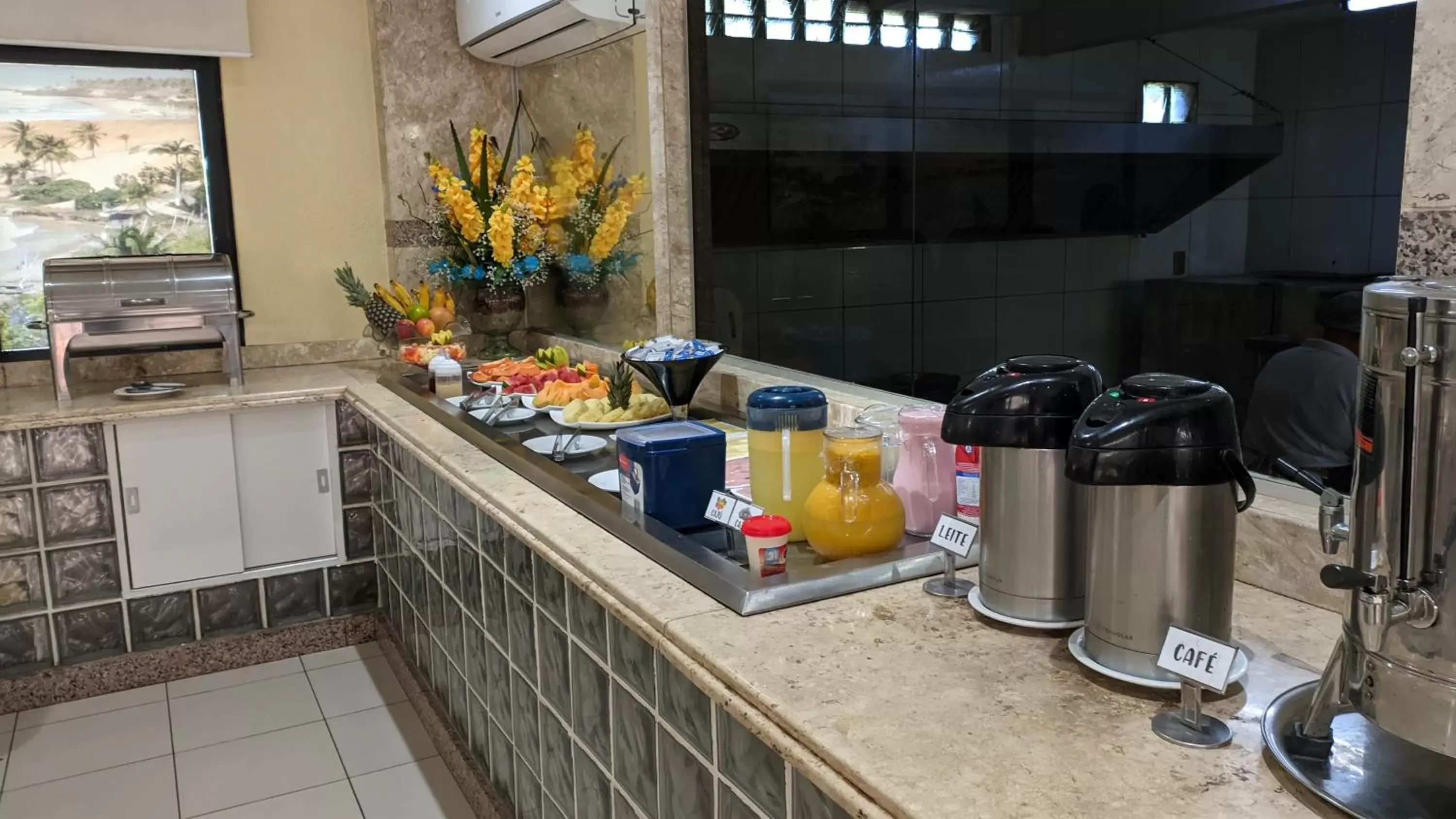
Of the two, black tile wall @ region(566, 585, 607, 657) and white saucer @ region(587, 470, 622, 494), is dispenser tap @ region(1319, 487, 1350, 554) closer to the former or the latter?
black tile wall @ region(566, 585, 607, 657)

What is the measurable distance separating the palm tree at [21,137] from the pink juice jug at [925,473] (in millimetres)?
3139

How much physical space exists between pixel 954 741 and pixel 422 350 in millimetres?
2659

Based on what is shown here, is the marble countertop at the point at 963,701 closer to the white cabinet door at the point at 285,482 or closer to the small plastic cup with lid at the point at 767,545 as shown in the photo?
the small plastic cup with lid at the point at 767,545

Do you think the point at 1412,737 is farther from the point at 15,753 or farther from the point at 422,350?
the point at 15,753

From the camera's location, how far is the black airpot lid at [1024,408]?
119 centimetres

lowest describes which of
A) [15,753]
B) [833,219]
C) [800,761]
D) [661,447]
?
[15,753]

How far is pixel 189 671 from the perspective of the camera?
3236mm


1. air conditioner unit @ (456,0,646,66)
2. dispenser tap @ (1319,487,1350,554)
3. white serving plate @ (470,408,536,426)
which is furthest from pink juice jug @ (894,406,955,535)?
air conditioner unit @ (456,0,646,66)

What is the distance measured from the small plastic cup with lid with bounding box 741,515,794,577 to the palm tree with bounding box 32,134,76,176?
121 inches

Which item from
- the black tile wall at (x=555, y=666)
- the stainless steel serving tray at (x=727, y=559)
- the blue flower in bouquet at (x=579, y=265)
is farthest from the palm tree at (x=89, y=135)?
the black tile wall at (x=555, y=666)

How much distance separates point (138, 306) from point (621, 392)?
173 centimetres

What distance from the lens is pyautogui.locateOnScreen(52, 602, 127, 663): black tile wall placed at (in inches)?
121

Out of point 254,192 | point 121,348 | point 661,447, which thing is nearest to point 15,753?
point 121,348

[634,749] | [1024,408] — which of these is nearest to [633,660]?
[634,749]
